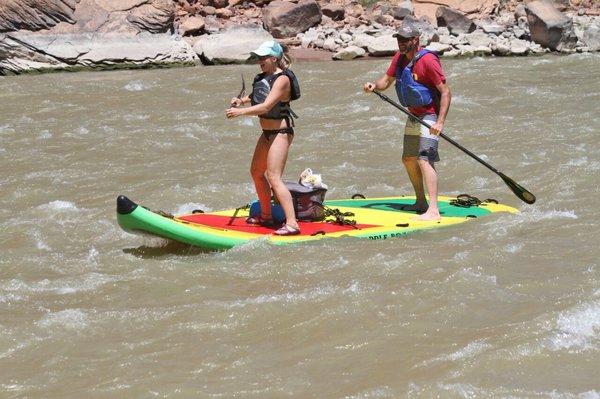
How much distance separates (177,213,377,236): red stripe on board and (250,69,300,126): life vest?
67 cm

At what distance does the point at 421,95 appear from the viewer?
21.7 feet

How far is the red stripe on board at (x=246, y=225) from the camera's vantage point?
6.33 m

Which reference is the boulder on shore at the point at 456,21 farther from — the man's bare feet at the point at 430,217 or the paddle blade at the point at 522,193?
the man's bare feet at the point at 430,217

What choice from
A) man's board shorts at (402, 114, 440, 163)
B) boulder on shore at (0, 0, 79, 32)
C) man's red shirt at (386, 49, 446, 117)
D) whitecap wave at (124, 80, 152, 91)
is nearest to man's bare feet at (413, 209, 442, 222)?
man's board shorts at (402, 114, 440, 163)

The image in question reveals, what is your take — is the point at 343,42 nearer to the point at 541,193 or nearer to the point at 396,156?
the point at 396,156

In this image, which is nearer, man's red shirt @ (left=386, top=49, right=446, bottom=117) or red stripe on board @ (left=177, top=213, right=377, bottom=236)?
red stripe on board @ (left=177, top=213, right=377, bottom=236)

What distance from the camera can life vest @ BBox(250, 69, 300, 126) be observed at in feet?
19.7

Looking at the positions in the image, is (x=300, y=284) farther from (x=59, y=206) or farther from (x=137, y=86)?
(x=137, y=86)

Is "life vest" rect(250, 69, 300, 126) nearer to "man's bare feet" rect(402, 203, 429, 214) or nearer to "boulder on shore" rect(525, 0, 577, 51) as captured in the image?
"man's bare feet" rect(402, 203, 429, 214)

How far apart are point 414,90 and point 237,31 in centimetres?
1182

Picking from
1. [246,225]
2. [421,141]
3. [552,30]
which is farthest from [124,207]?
[552,30]

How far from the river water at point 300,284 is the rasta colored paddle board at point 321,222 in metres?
0.11

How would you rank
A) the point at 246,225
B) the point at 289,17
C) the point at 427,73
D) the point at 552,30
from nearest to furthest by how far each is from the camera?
the point at 246,225, the point at 427,73, the point at 552,30, the point at 289,17

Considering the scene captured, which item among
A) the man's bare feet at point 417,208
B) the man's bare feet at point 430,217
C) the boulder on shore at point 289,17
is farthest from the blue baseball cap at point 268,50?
the boulder on shore at point 289,17
